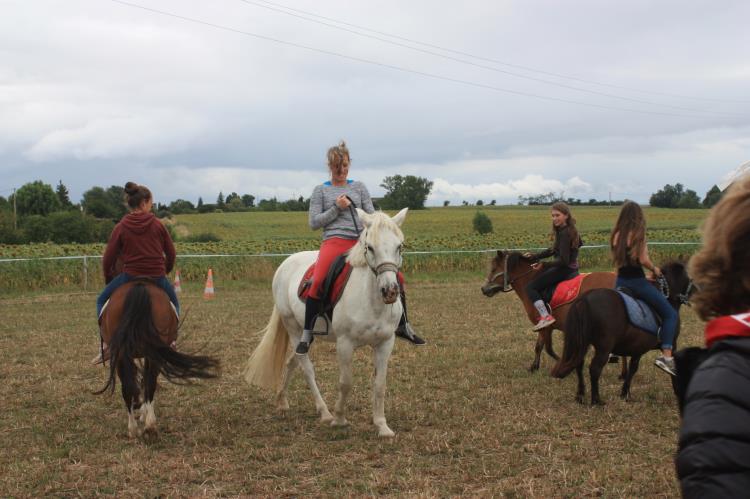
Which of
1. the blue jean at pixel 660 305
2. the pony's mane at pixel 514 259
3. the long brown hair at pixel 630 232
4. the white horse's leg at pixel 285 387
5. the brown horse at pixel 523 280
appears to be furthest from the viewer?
the pony's mane at pixel 514 259

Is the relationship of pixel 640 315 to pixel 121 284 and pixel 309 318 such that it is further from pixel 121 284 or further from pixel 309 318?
pixel 121 284

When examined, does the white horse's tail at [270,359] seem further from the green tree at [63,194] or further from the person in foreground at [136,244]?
the green tree at [63,194]

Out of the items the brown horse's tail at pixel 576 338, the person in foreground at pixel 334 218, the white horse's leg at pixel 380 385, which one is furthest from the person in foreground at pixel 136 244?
the brown horse's tail at pixel 576 338

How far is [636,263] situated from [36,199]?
289 ft

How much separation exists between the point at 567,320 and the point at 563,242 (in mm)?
1578

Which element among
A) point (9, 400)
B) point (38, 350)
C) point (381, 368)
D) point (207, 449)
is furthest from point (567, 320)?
point (38, 350)

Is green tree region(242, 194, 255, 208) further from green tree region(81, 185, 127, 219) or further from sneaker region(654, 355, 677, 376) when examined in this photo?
sneaker region(654, 355, 677, 376)

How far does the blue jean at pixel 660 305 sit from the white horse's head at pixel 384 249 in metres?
2.95

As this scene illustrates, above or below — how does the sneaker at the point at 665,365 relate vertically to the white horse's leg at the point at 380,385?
above

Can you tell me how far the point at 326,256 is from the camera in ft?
21.6

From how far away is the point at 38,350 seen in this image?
36.5 ft

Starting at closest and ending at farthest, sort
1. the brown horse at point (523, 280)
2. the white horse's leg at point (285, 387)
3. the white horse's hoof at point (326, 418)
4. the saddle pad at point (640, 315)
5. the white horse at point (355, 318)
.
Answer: the white horse at point (355, 318) → the white horse's hoof at point (326, 418) → the saddle pad at point (640, 315) → the white horse's leg at point (285, 387) → the brown horse at point (523, 280)

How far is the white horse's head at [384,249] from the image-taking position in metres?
5.66

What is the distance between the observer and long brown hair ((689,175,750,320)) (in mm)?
1521
